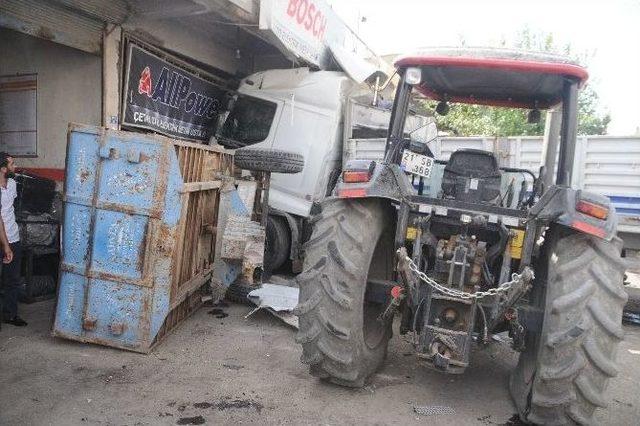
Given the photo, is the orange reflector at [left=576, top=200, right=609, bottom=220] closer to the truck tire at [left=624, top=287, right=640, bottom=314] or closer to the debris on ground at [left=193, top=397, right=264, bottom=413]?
the debris on ground at [left=193, top=397, right=264, bottom=413]

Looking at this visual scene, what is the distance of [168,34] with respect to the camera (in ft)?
24.7

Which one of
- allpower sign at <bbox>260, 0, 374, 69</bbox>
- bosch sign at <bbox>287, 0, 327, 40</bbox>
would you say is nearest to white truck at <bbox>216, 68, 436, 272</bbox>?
allpower sign at <bbox>260, 0, 374, 69</bbox>

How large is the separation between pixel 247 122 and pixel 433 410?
18.3ft

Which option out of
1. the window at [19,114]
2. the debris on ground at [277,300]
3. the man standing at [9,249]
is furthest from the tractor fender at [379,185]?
the window at [19,114]

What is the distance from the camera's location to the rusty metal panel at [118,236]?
3.89 m

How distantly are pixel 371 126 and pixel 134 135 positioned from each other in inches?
178

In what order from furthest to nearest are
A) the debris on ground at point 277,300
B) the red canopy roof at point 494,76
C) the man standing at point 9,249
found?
the debris on ground at point 277,300
the man standing at point 9,249
the red canopy roof at point 494,76

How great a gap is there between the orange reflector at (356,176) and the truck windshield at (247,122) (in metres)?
4.16

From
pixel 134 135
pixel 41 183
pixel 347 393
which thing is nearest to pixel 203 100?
pixel 41 183

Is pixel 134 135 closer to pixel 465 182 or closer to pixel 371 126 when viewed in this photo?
pixel 465 182

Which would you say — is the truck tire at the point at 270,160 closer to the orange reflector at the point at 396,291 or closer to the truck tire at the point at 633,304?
the orange reflector at the point at 396,291

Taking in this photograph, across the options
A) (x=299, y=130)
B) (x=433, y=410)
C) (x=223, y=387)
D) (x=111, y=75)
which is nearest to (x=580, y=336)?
(x=433, y=410)

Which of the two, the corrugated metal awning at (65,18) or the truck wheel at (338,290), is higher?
the corrugated metal awning at (65,18)

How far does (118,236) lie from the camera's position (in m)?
3.96
